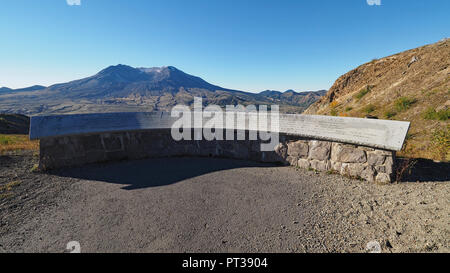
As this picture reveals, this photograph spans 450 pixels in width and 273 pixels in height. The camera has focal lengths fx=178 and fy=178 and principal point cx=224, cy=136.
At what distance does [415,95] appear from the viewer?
12.8m

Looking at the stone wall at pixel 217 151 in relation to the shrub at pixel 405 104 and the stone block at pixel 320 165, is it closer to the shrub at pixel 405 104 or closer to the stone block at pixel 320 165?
the stone block at pixel 320 165

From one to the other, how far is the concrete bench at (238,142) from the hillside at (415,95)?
2.58 meters

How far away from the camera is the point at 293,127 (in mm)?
6324

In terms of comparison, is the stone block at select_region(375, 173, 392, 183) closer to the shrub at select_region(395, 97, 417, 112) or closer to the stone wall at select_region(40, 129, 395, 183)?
the stone wall at select_region(40, 129, 395, 183)

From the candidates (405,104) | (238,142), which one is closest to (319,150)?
(238,142)

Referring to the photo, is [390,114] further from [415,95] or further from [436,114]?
[415,95]

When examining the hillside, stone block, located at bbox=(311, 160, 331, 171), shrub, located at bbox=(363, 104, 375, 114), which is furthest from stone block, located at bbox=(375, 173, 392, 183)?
shrub, located at bbox=(363, 104, 375, 114)

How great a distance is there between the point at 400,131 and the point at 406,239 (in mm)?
2835

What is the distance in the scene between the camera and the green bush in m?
8.61

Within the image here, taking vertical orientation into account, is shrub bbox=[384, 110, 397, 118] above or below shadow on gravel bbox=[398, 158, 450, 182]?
above

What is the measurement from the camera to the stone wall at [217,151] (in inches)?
203

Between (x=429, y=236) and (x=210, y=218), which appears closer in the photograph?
(x=429, y=236)

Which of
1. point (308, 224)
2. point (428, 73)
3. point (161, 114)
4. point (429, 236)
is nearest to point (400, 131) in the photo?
point (429, 236)
